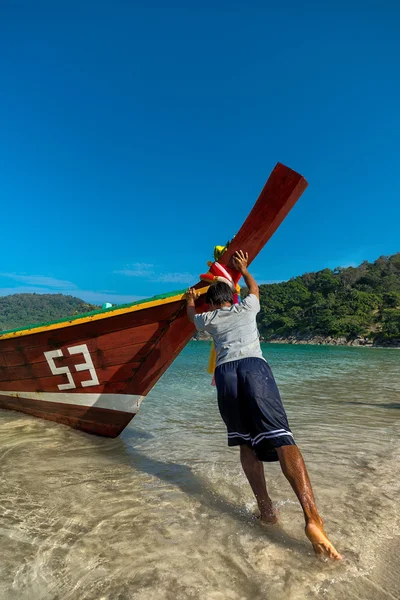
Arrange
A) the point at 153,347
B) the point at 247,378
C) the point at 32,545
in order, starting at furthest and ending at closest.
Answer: the point at 153,347 → the point at 247,378 → the point at 32,545

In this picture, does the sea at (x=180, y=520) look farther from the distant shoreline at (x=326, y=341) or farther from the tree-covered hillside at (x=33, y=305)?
the tree-covered hillside at (x=33, y=305)

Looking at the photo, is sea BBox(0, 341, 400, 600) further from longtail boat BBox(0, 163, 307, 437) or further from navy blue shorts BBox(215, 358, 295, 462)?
navy blue shorts BBox(215, 358, 295, 462)

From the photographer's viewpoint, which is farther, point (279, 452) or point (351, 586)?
point (279, 452)

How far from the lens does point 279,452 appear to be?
2.08 meters

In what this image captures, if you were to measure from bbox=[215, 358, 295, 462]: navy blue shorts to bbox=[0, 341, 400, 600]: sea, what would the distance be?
53 centimetres

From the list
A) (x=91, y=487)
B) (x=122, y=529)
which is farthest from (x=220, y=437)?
(x=122, y=529)

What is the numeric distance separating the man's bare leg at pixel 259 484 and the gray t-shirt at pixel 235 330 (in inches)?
23.0

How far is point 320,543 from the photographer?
184 cm

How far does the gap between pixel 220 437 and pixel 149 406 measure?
3.00 m

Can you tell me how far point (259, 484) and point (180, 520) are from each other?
0.57 m

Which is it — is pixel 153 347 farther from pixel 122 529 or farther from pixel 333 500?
pixel 333 500

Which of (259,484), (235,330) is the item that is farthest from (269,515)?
(235,330)

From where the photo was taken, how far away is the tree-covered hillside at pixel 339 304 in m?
55.2

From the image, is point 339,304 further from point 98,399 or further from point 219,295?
point 219,295
